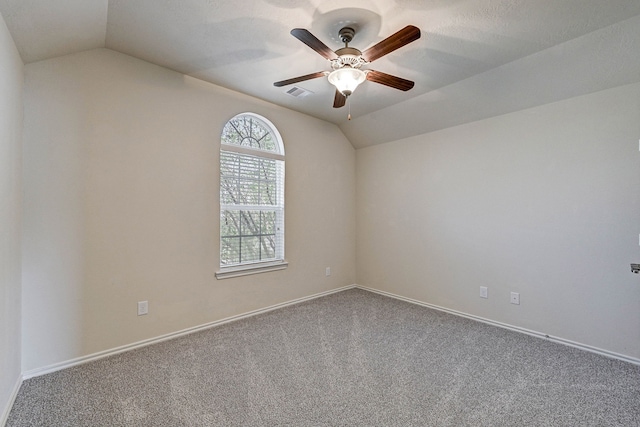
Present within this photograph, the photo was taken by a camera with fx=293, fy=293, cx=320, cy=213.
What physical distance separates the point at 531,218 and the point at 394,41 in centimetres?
227

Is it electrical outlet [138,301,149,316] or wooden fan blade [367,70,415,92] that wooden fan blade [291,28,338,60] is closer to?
wooden fan blade [367,70,415,92]

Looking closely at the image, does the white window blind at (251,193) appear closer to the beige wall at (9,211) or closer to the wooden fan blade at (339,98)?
the wooden fan blade at (339,98)

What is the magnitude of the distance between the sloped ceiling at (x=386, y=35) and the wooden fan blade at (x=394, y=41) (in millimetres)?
326

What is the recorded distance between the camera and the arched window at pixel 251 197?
318 centimetres

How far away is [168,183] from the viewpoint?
271 centimetres

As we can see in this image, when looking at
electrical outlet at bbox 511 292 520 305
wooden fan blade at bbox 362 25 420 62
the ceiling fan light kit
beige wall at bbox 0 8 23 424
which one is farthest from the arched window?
electrical outlet at bbox 511 292 520 305

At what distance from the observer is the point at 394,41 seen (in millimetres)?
1648

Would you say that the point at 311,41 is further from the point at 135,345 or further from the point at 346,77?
the point at 135,345

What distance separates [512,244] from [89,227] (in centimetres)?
383

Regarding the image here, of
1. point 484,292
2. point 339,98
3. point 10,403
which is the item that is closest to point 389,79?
point 339,98

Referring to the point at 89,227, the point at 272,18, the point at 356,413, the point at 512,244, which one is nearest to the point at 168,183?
the point at 89,227

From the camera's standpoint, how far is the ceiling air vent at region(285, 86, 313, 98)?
10.00 ft

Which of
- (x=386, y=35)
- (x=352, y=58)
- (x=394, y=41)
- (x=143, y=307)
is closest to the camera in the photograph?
(x=394, y=41)

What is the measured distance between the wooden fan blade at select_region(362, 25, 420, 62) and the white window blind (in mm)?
1870
